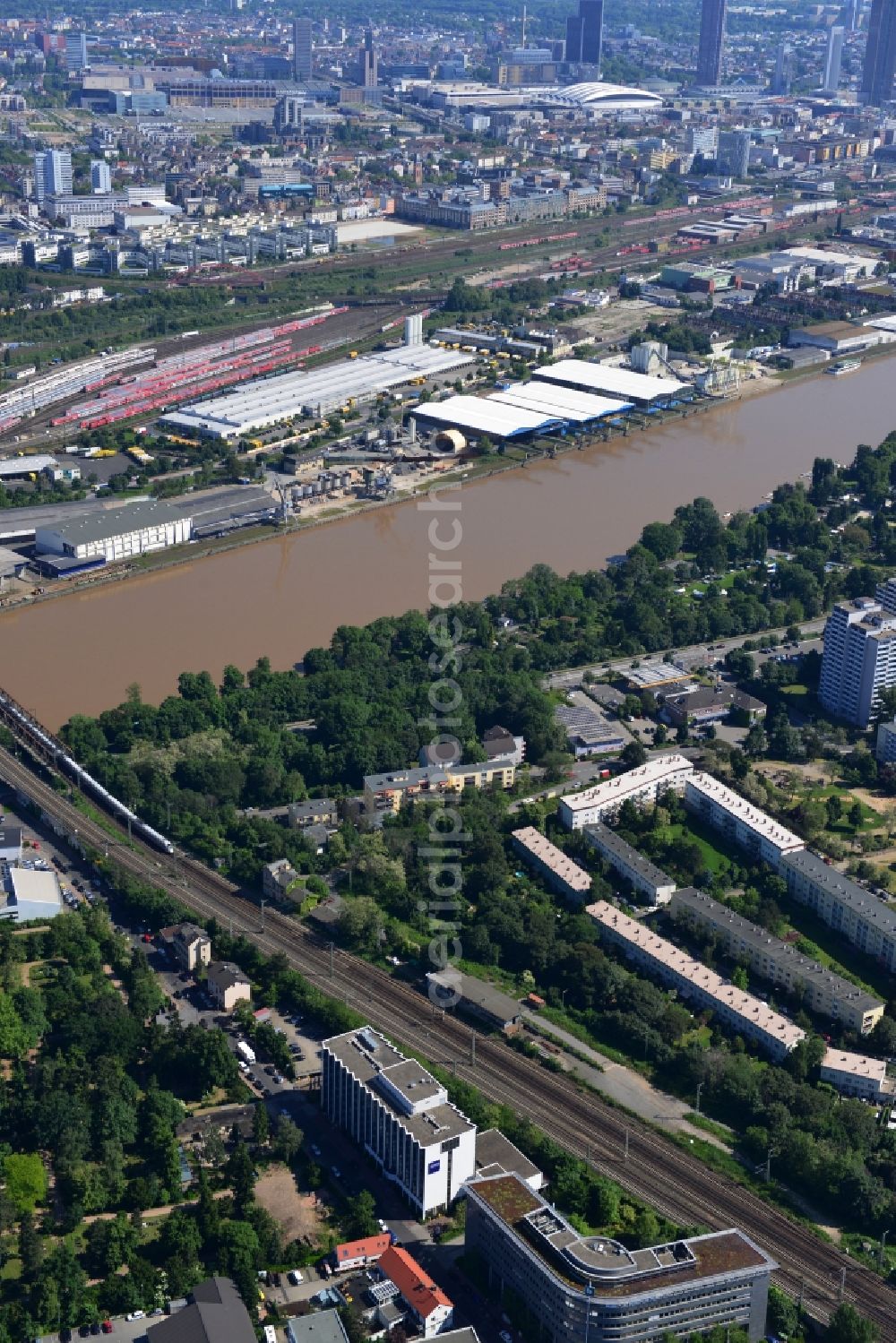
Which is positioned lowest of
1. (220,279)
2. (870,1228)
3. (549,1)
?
(870,1228)

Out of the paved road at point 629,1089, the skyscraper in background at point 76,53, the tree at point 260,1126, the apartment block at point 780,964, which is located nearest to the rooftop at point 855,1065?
the apartment block at point 780,964

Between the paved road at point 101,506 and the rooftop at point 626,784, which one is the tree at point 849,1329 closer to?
the rooftop at point 626,784

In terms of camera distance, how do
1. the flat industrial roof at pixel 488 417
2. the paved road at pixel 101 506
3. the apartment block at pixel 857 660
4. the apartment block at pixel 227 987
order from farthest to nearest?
the flat industrial roof at pixel 488 417 → the paved road at pixel 101 506 → the apartment block at pixel 857 660 → the apartment block at pixel 227 987

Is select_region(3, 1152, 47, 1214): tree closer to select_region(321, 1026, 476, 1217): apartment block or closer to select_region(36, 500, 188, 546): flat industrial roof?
select_region(321, 1026, 476, 1217): apartment block

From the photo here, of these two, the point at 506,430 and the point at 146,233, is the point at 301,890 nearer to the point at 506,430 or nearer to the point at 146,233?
the point at 506,430

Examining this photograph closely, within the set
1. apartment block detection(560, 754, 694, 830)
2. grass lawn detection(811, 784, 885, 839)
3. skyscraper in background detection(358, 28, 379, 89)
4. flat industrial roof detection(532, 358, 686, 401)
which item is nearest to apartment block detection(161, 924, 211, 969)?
apartment block detection(560, 754, 694, 830)

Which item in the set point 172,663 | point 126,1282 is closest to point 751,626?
point 172,663

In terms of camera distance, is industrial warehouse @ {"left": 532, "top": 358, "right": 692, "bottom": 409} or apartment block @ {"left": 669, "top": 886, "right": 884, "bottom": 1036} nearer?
apartment block @ {"left": 669, "top": 886, "right": 884, "bottom": 1036}
